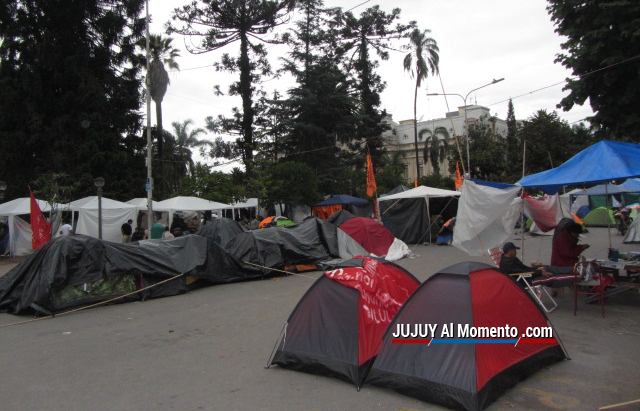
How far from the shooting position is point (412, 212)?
21.7 m

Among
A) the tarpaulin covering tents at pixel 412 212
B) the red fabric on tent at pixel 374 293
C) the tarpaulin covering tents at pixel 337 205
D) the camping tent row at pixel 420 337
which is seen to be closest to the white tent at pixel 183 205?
the tarpaulin covering tents at pixel 337 205

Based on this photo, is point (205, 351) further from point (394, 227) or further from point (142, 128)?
point (142, 128)

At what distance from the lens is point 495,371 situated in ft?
14.9

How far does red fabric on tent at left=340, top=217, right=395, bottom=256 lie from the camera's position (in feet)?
50.5

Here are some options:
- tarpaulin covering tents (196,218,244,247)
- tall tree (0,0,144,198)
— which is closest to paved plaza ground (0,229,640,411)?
tarpaulin covering tents (196,218,244,247)

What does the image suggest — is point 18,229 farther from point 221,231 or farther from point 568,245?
point 568,245

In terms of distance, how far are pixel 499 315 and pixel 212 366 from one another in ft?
11.1

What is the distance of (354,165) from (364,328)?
3257 centimetres

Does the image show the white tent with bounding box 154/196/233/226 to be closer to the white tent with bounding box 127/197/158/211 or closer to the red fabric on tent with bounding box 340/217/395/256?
the white tent with bounding box 127/197/158/211

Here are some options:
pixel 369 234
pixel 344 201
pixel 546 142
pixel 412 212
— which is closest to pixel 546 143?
pixel 546 142

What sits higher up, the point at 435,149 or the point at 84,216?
the point at 435,149

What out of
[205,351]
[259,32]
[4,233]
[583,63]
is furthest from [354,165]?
[205,351]

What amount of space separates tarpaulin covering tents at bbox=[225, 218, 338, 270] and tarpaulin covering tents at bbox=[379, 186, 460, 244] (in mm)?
7223

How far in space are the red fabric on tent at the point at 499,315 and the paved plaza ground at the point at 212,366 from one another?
289 mm
